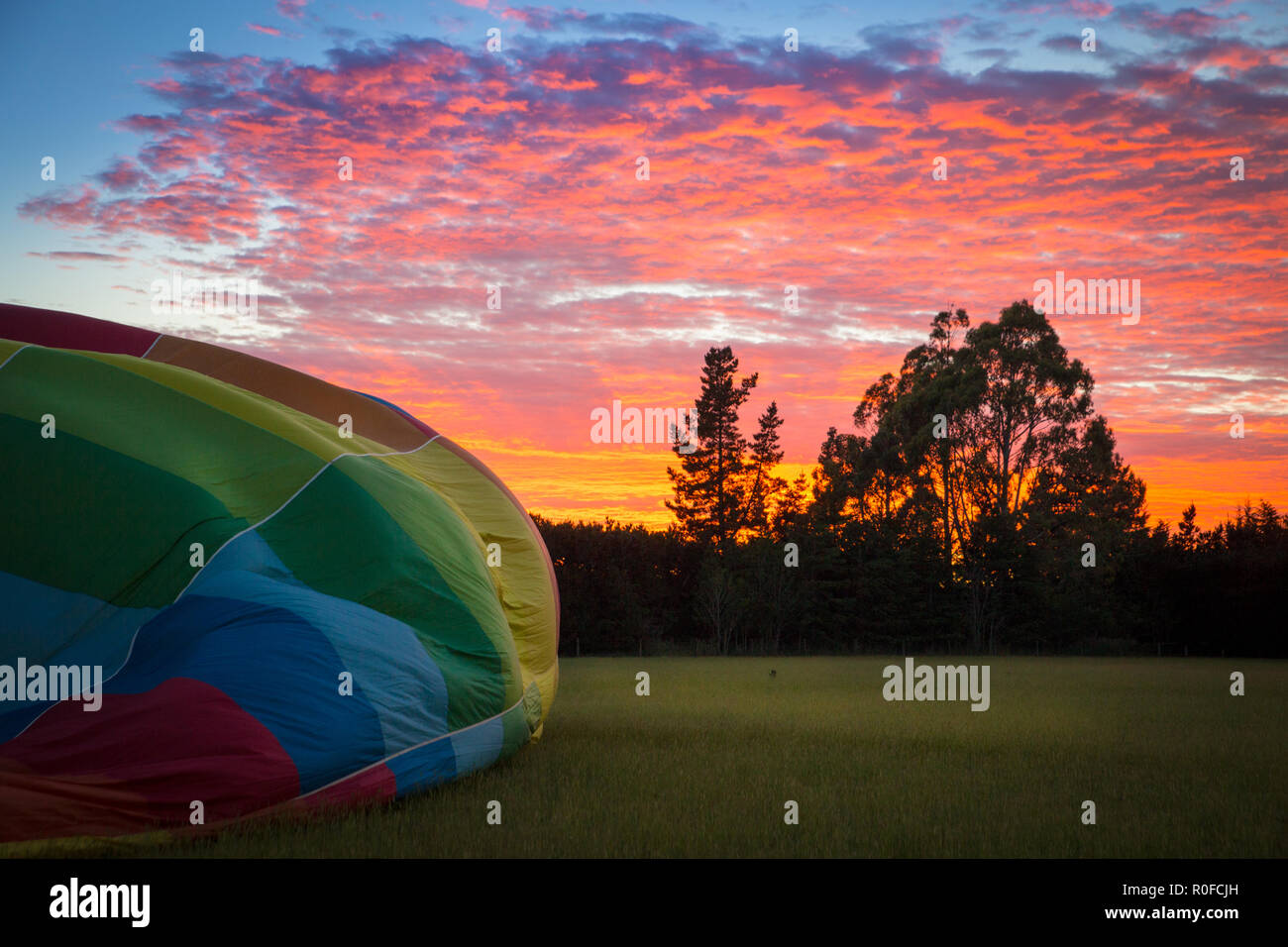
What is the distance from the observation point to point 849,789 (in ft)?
22.7

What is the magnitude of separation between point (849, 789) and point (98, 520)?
556 centimetres

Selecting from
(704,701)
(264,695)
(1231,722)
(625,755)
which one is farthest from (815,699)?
(264,695)

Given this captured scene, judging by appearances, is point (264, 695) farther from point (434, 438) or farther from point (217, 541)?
point (434, 438)

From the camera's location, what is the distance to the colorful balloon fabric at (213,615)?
493cm

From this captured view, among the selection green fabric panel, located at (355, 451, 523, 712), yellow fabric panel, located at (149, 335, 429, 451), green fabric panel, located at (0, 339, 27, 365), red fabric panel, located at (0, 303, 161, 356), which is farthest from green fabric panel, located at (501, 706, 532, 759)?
red fabric panel, located at (0, 303, 161, 356)

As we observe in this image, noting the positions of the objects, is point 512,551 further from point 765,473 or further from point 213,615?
point 765,473

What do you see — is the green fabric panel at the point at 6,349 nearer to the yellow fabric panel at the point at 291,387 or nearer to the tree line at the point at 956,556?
the yellow fabric panel at the point at 291,387

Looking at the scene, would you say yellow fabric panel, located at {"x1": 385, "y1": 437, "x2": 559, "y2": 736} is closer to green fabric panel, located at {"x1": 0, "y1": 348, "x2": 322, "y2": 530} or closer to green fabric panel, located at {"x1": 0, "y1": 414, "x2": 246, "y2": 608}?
green fabric panel, located at {"x1": 0, "y1": 348, "x2": 322, "y2": 530}

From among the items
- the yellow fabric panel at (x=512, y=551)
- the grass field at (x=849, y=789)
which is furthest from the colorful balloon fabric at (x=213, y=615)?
the yellow fabric panel at (x=512, y=551)

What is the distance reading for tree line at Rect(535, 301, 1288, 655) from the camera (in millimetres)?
34594

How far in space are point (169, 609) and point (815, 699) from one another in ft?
37.7

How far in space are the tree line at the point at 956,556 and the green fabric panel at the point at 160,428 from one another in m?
27.9

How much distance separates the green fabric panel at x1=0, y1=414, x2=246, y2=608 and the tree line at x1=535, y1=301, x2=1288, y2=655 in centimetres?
2858

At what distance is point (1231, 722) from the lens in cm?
1257
